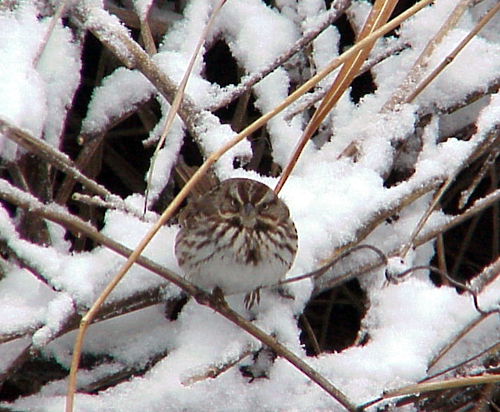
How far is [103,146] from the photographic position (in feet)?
7.59

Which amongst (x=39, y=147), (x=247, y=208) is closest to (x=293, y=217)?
(x=247, y=208)

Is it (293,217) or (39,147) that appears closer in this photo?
(39,147)

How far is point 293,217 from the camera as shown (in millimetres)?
2072

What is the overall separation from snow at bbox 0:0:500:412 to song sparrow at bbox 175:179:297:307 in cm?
6

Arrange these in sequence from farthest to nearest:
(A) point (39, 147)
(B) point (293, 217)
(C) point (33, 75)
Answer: (B) point (293, 217) < (C) point (33, 75) < (A) point (39, 147)

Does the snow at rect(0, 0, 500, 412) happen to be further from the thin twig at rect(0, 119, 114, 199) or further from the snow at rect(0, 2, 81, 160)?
the thin twig at rect(0, 119, 114, 199)

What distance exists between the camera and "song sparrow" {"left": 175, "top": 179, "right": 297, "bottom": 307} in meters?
1.93

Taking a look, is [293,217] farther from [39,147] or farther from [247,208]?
[39,147]

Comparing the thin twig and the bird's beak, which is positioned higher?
the thin twig

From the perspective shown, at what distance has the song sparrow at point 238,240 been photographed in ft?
6.32

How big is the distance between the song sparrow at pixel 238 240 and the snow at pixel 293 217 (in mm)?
62

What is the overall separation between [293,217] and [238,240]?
160 millimetres

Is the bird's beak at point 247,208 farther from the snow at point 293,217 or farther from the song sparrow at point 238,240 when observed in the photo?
the snow at point 293,217

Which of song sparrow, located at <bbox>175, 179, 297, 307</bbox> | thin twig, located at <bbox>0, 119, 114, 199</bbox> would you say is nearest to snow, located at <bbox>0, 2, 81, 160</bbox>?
thin twig, located at <bbox>0, 119, 114, 199</bbox>
